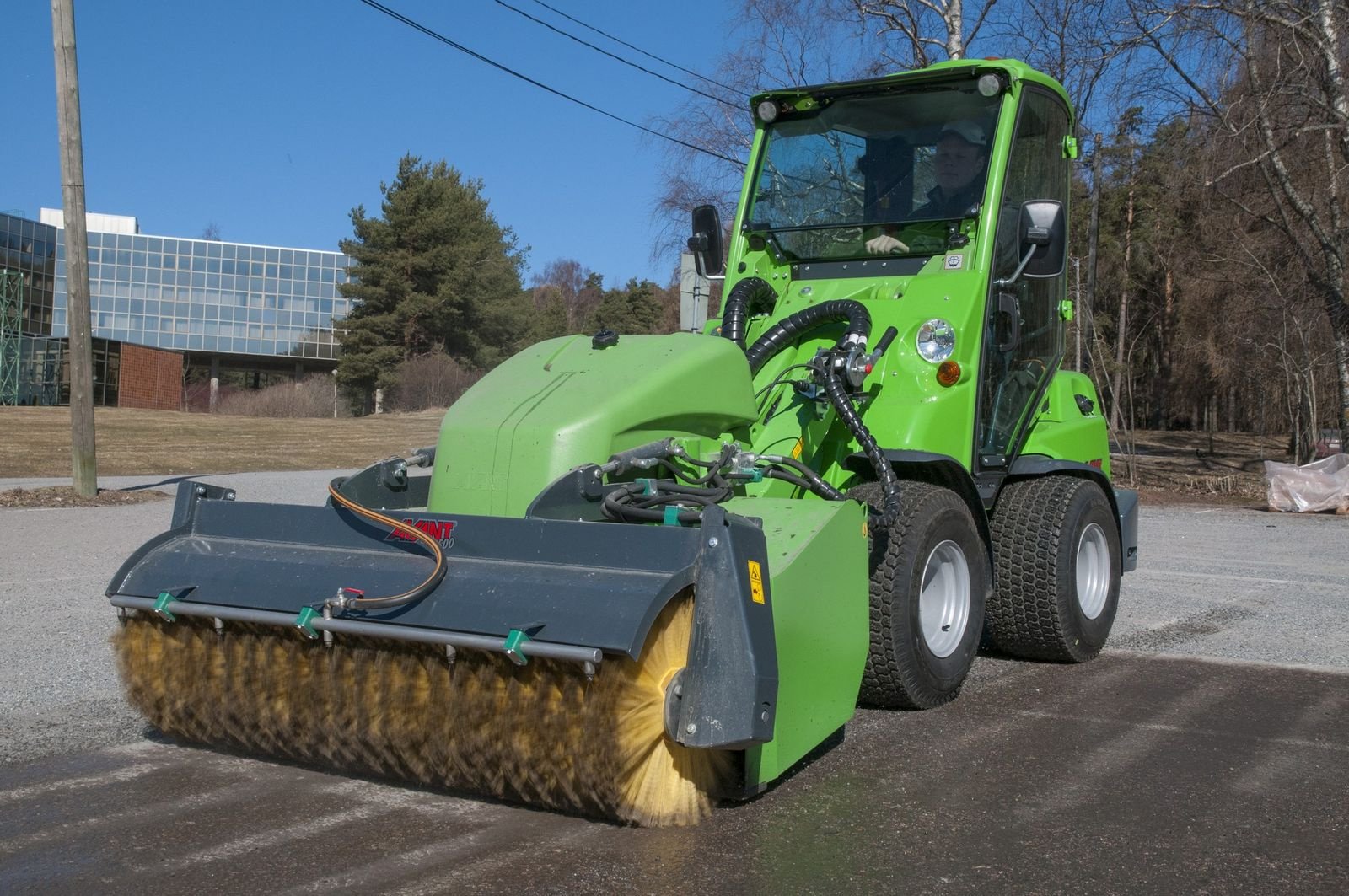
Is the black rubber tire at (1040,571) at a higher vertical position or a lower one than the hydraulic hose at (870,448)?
lower

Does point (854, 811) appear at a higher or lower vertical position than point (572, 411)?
lower

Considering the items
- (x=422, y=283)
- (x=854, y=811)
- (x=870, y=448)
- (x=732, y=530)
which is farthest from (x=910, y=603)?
(x=422, y=283)

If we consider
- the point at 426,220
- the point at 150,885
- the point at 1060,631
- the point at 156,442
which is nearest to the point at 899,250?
the point at 1060,631

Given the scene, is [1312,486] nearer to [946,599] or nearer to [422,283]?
[946,599]

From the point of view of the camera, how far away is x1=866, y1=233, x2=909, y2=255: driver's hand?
6320mm

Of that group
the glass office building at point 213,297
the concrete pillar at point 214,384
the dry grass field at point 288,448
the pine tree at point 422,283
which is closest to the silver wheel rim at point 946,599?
the dry grass field at point 288,448

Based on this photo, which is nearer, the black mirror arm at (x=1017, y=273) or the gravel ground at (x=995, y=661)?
the gravel ground at (x=995, y=661)

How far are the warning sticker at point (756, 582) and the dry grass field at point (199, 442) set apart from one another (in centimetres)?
1290

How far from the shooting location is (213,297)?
64.6 meters

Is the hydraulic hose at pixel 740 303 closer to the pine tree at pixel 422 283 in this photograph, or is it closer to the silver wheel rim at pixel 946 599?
the silver wheel rim at pixel 946 599

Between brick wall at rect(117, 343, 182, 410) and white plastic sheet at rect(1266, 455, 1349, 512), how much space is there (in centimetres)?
4284

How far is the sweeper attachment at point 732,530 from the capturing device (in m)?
3.81

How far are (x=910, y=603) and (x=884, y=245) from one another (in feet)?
6.90

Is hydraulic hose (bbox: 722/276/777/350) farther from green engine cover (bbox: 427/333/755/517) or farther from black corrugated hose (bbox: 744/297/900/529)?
A: green engine cover (bbox: 427/333/755/517)
